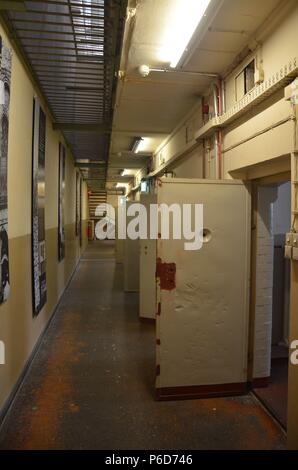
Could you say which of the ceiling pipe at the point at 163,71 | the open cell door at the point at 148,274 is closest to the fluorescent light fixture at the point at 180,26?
the ceiling pipe at the point at 163,71

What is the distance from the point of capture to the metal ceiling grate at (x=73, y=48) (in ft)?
7.50

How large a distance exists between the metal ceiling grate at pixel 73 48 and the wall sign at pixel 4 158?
0.32 meters

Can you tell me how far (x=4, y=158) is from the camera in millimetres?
2328

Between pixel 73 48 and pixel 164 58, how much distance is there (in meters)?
0.73

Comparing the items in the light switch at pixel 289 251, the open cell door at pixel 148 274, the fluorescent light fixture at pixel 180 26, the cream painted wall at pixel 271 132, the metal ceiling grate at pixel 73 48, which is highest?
the metal ceiling grate at pixel 73 48

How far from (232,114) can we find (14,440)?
2794 mm

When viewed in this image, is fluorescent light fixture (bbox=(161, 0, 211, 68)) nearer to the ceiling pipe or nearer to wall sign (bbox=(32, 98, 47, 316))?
the ceiling pipe

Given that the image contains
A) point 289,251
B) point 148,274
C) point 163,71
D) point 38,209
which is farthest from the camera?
point 148,274

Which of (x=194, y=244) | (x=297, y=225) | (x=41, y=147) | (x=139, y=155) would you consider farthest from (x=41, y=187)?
(x=139, y=155)

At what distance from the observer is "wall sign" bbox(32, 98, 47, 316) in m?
3.45

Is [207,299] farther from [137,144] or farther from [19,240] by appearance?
[137,144]

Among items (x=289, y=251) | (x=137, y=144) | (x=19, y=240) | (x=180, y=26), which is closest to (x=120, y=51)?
(x=180, y=26)

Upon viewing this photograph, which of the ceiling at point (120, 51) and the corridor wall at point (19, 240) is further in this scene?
the corridor wall at point (19, 240)

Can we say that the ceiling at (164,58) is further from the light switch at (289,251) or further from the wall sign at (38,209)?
the light switch at (289,251)
